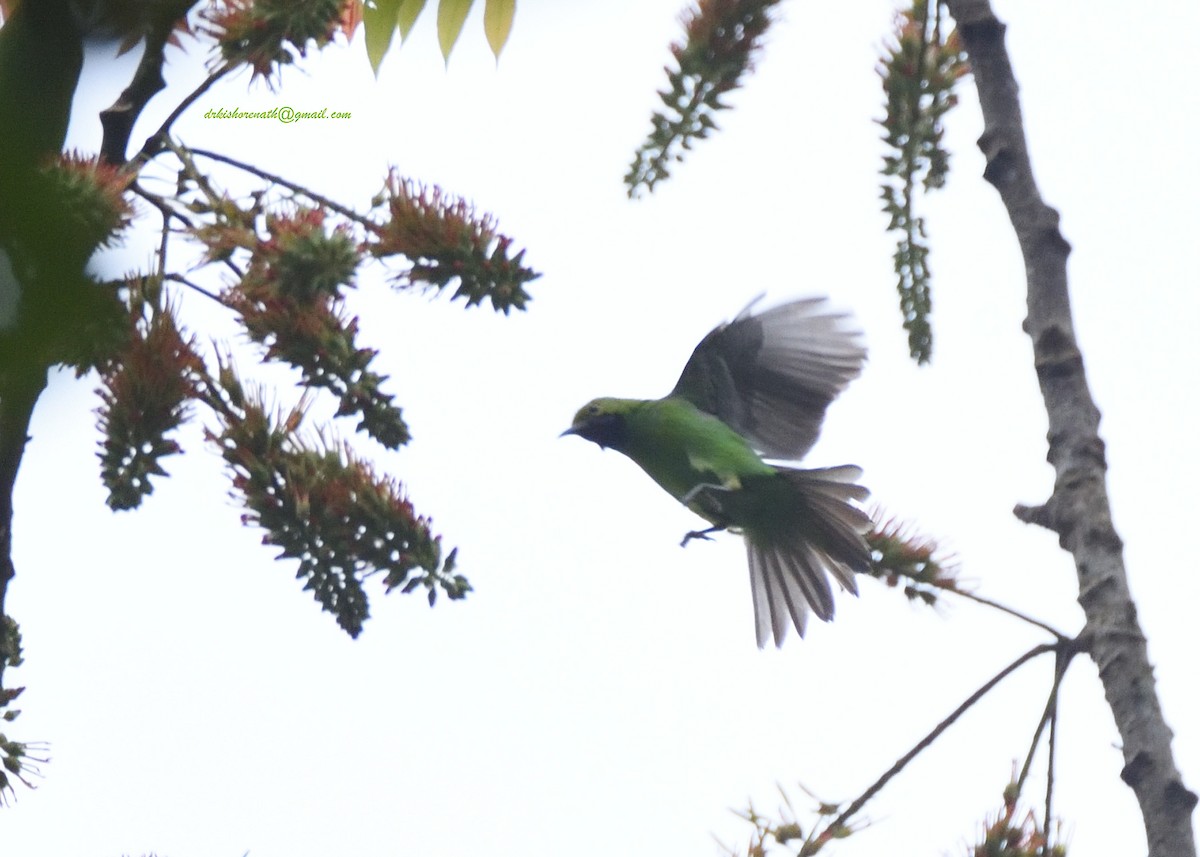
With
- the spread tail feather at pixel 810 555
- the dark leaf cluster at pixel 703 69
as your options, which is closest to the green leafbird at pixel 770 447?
the spread tail feather at pixel 810 555

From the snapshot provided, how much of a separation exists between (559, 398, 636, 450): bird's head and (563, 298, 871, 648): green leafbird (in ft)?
0.22

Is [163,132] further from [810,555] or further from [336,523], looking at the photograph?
[810,555]

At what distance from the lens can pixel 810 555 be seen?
15.5ft

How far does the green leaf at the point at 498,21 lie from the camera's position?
210 cm

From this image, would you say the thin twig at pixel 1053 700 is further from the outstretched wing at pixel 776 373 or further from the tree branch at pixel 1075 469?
the outstretched wing at pixel 776 373

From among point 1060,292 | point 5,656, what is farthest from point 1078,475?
point 5,656

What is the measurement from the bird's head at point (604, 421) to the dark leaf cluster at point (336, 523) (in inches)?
128

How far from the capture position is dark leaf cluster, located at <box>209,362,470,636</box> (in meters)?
1.66

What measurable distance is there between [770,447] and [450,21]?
9.32 feet

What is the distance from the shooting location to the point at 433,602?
5.57 ft

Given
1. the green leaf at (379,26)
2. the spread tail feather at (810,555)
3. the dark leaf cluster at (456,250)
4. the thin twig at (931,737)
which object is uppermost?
the spread tail feather at (810,555)

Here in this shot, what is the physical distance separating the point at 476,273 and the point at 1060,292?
0.79 m

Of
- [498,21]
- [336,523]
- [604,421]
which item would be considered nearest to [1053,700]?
[336,523]

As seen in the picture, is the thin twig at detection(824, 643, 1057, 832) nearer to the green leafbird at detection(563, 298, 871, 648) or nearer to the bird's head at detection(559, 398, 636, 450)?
the green leafbird at detection(563, 298, 871, 648)
